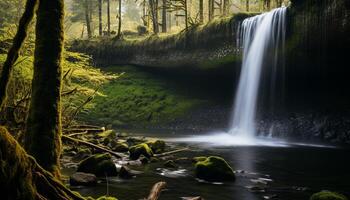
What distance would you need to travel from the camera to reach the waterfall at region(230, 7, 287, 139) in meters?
25.6

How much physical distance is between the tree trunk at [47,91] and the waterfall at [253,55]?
19892 mm

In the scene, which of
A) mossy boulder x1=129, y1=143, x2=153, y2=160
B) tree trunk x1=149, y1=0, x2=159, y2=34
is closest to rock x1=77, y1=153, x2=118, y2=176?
mossy boulder x1=129, y1=143, x2=153, y2=160

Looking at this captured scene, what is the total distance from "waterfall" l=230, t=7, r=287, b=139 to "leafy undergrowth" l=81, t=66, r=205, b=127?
20.8 ft

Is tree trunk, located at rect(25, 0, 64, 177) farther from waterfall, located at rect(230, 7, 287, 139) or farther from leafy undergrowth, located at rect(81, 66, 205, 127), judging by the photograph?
leafy undergrowth, located at rect(81, 66, 205, 127)

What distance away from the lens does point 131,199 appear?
9.17 meters

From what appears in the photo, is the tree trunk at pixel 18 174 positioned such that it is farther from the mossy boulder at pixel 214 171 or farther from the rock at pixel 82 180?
the mossy boulder at pixel 214 171

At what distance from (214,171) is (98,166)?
11.1ft

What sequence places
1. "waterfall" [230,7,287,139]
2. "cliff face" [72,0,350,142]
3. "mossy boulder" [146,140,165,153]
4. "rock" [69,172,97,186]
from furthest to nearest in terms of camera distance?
"waterfall" [230,7,287,139]
"cliff face" [72,0,350,142]
"mossy boulder" [146,140,165,153]
"rock" [69,172,97,186]

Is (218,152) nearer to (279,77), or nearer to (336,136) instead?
(336,136)

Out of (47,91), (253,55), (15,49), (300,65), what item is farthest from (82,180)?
(253,55)

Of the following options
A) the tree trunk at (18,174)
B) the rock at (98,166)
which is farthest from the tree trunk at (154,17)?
the tree trunk at (18,174)

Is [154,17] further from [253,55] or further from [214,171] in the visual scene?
[214,171]

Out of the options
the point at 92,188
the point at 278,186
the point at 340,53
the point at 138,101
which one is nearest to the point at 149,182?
the point at 92,188

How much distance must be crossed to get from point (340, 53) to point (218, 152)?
9206 millimetres
